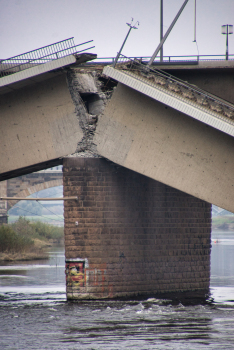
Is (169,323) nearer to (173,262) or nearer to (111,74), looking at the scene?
(173,262)

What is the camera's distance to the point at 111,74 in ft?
66.7

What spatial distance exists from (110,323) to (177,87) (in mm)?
9082

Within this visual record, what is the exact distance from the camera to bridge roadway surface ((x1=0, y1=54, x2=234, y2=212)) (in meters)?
19.7

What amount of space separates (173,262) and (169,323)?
5822mm

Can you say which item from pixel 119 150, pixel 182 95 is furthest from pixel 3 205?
pixel 182 95

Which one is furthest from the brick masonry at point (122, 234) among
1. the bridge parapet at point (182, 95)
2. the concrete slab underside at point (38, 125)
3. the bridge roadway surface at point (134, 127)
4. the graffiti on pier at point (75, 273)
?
the bridge parapet at point (182, 95)

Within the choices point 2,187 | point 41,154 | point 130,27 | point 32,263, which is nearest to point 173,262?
point 41,154

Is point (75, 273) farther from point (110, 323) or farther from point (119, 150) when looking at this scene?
point (119, 150)

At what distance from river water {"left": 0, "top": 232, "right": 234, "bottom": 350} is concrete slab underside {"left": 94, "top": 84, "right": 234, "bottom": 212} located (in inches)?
172

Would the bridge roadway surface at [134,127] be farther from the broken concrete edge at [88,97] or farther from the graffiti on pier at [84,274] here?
the graffiti on pier at [84,274]

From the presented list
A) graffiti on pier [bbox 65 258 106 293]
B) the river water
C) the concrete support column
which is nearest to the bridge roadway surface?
graffiti on pier [bbox 65 258 106 293]

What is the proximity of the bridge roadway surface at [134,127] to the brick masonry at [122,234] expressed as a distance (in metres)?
1.16

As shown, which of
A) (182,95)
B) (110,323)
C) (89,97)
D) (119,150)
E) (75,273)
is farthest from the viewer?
(89,97)

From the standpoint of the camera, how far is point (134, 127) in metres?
20.9
